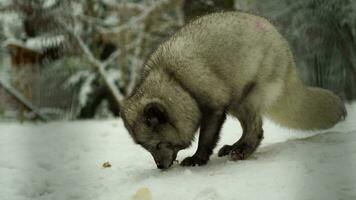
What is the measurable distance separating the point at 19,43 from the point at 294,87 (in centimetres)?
453

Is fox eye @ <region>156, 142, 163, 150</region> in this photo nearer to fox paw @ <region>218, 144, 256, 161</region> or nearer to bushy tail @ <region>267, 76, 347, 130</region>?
fox paw @ <region>218, 144, 256, 161</region>

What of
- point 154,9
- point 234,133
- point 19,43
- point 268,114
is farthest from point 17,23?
point 268,114

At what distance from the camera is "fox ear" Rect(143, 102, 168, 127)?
374 cm

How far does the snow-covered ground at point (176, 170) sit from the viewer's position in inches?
117

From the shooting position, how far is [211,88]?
152 inches

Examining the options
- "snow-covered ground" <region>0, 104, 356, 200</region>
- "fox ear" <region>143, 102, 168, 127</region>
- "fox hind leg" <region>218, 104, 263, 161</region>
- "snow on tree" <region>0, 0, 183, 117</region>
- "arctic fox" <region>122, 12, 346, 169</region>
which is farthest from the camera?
"snow on tree" <region>0, 0, 183, 117</region>

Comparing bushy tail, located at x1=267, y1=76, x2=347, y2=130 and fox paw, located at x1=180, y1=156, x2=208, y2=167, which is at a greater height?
bushy tail, located at x1=267, y1=76, x2=347, y2=130

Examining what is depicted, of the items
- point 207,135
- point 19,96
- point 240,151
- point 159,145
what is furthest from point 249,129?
point 19,96

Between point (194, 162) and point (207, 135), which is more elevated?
point (207, 135)

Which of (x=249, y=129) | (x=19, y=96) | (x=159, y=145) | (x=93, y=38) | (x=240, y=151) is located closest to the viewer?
(x=159, y=145)

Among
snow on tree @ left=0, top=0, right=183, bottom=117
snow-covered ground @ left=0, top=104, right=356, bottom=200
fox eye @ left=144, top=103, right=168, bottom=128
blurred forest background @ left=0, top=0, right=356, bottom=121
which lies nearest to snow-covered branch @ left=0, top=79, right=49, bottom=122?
blurred forest background @ left=0, top=0, right=356, bottom=121

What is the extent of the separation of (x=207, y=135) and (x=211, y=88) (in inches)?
12.3

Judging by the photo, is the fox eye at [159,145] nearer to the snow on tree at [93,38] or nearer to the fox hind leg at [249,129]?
the fox hind leg at [249,129]

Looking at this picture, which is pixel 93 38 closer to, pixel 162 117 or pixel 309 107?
pixel 309 107
